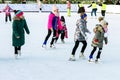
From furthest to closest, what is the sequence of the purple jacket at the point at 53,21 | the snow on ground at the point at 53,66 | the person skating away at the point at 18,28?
1. the purple jacket at the point at 53,21
2. the person skating away at the point at 18,28
3. the snow on ground at the point at 53,66

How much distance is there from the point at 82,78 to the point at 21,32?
8.68ft

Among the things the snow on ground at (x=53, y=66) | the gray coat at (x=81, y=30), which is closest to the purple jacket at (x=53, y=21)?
the snow on ground at (x=53, y=66)

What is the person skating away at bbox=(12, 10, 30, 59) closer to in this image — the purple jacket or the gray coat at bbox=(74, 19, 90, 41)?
the gray coat at bbox=(74, 19, 90, 41)

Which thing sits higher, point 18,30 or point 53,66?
point 18,30

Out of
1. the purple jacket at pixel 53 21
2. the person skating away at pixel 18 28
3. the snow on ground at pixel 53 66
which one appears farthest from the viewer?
the purple jacket at pixel 53 21

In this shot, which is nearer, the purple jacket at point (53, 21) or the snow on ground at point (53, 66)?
the snow on ground at point (53, 66)

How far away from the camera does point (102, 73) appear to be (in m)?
8.49

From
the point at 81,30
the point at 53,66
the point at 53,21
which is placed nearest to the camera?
the point at 53,66

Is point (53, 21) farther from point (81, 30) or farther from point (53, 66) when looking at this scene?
point (53, 66)

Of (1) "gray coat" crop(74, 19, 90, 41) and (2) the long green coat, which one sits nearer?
(1) "gray coat" crop(74, 19, 90, 41)

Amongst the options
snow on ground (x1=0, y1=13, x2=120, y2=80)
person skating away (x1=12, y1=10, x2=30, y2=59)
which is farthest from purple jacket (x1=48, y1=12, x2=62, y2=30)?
person skating away (x1=12, y1=10, x2=30, y2=59)

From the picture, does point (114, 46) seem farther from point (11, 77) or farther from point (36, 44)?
point (11, 77)

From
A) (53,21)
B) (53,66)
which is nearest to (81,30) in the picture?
(53,66)

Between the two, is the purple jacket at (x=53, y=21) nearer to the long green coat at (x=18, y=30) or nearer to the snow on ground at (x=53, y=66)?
the snow on ground at (x=53, y=66)
